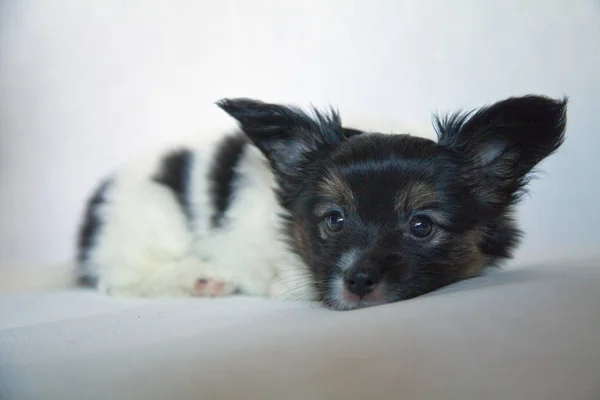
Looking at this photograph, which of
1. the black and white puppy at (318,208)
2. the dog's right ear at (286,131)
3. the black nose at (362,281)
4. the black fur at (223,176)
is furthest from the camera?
the black fur at (223,176)

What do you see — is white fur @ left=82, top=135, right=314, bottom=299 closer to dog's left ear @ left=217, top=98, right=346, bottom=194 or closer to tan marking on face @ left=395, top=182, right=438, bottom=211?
dog's left ear @ left=217, top=98, right=346, bottom=194

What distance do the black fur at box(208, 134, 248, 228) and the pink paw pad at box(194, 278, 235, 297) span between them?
26 centimetres

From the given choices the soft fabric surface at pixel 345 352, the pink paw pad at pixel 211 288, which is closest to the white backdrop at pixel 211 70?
the pink paw pad at pixel 211 288

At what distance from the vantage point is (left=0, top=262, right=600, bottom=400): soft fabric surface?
98 cm

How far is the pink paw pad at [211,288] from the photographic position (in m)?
2.00

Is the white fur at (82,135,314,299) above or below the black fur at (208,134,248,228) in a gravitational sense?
below

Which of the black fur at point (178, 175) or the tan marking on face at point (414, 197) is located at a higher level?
the tan marking on face at point (414, 197)

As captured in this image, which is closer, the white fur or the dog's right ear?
A: the dog's right ear

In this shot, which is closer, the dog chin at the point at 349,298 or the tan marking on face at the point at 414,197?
the dog chin at the point at 349,298

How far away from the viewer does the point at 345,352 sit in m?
1.08

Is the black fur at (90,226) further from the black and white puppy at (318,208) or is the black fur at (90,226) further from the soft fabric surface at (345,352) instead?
the soft fabric surface at (345,352)

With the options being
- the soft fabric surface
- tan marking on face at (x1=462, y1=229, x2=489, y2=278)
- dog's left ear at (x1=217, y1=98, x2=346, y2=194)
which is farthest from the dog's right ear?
the soft fabric surface

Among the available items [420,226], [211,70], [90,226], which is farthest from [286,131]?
[90,226]

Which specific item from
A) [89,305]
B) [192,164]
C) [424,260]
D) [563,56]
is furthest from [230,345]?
[563,56]
